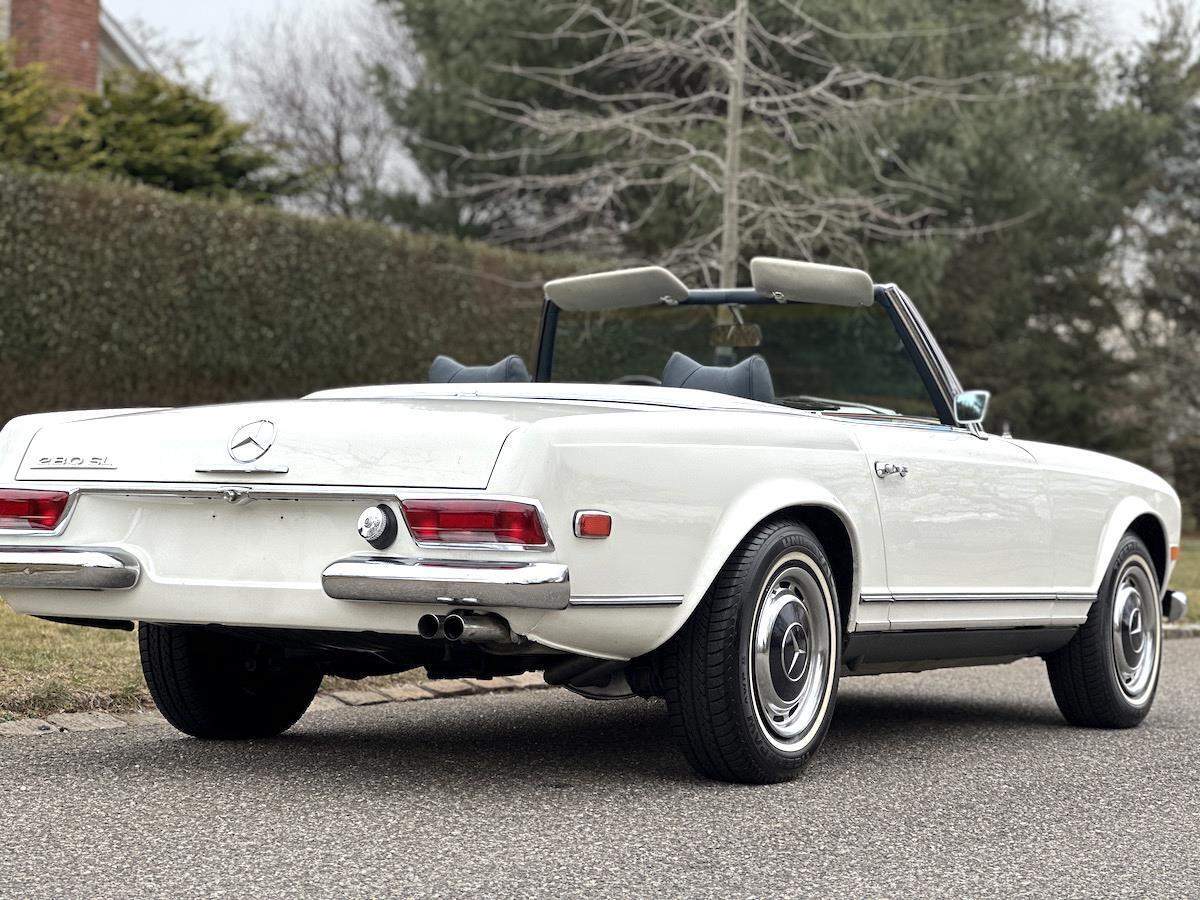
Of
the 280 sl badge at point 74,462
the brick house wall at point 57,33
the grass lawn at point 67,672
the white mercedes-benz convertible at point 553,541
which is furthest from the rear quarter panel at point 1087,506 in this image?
the brick house wall at point 57,33

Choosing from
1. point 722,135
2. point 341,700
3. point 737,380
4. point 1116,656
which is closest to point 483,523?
point 737,380

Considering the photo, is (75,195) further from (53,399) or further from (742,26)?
(742,26)

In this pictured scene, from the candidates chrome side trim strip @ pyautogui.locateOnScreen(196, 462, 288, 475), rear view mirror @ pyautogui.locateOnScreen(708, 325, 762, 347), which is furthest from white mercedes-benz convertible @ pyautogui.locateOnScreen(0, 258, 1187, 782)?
rear view mirror @ pyautogui.locateOnScreen(708, 325, 762, 347)

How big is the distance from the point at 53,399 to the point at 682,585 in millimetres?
12276

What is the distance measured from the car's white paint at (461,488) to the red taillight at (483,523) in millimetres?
35

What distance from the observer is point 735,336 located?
6617 mm

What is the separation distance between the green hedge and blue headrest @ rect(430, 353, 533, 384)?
33.3 feet

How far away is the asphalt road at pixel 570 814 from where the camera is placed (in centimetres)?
377

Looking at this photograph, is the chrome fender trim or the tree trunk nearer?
the chrome fender trim

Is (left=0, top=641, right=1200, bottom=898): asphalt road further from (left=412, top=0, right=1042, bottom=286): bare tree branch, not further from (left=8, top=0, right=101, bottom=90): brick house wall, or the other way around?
(left=8, top=0, right=101, bottom=90): brick house wall

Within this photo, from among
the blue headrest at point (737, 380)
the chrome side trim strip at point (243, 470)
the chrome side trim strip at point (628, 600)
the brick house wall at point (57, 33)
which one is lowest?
the chrome side trim strip at point (628, 600)

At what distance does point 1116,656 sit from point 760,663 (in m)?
2.57

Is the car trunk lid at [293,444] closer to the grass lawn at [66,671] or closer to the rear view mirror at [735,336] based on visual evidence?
the grass lawn at [66,671]

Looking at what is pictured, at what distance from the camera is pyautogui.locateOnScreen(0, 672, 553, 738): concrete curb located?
18.9 feet
